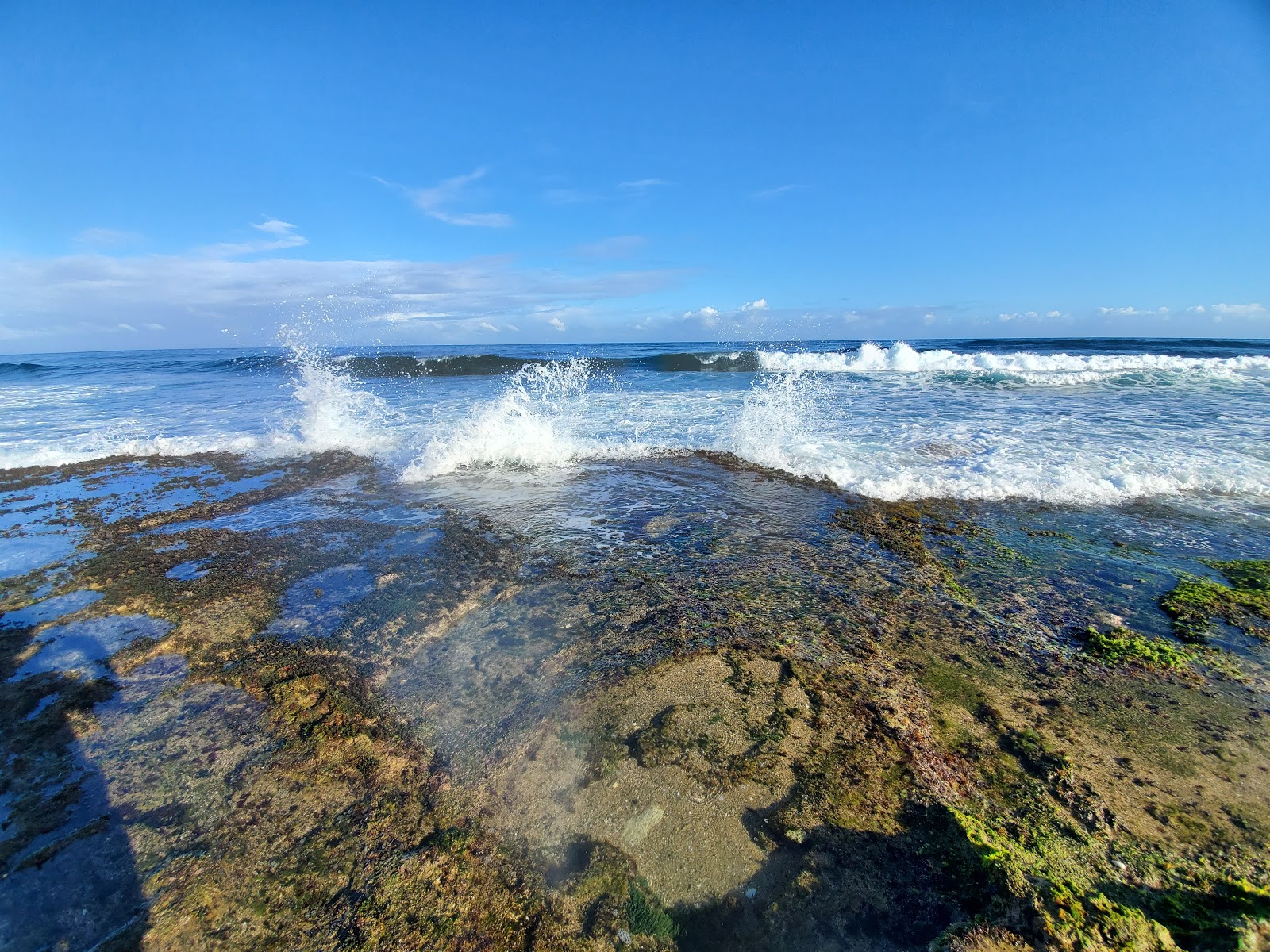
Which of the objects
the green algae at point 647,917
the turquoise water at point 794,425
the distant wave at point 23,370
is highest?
the distant wave at point 23,370

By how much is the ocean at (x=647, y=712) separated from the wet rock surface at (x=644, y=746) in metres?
0.02

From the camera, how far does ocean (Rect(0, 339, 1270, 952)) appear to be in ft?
5.87

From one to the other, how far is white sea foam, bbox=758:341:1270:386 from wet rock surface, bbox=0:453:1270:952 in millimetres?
16856

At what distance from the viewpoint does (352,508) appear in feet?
19.7

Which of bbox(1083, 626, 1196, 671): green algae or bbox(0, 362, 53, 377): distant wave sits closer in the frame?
bbox(1083, 626, 1196, 671): green algae

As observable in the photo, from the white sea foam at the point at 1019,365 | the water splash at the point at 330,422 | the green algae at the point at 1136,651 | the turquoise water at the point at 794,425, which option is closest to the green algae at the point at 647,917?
the green algae at the point at 1136,651

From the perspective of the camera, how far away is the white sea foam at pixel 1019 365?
1730 centimetres

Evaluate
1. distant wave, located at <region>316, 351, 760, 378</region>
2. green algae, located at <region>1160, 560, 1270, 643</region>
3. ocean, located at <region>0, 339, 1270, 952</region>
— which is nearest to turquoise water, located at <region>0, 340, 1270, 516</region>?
ocean, located at <region>0, 339, 1270, 952</region>

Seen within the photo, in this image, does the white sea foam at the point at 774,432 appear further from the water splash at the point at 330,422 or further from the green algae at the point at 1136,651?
the water splash at the point at 330,422

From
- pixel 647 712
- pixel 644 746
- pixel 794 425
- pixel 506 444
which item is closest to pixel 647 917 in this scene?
pixel 644 746

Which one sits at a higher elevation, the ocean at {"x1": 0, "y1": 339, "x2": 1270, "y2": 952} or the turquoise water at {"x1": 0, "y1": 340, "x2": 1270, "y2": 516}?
the turquoise water at {"x1": 0, "y1": 340, "x2": 1270, "y2": 516}

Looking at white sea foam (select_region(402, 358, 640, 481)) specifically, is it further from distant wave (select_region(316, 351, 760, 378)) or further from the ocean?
distant wave (select_region(316, 351, 760, 378))

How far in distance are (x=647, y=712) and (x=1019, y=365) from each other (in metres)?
24.6

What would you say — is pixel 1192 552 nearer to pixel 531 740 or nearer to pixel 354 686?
pixel 531 740
